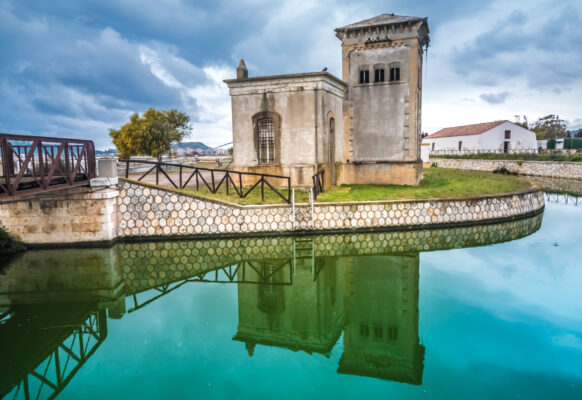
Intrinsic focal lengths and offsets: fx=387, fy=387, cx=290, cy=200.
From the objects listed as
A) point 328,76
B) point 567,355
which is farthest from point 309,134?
point 567,355

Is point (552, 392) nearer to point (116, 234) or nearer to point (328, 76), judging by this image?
point (116, 234)

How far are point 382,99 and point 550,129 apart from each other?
65.0 m

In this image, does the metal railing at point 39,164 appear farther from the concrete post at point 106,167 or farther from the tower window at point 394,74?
the tower window at point 394,74

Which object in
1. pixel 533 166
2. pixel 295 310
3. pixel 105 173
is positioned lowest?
pixel 295 310

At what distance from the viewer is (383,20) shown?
65.1 feet

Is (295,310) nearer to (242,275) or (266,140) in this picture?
(242,275)

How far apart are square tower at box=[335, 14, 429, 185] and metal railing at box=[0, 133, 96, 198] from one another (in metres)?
12.1

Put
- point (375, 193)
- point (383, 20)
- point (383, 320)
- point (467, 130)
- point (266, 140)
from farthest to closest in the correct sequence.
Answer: point (467, 130)
point (383, 20)
point (266, 140)
point (375, 193)
point (383, 320)

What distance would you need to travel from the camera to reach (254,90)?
18.2 metres

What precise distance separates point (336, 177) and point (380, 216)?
5.70m

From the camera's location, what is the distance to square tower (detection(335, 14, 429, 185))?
19.6 metres

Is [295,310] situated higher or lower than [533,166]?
lower

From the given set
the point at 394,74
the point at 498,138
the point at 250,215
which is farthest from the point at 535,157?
the point at 250,215

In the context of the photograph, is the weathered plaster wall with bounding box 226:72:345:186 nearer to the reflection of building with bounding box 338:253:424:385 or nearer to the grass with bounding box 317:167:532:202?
the grass with bounding box 317:167:532:202
